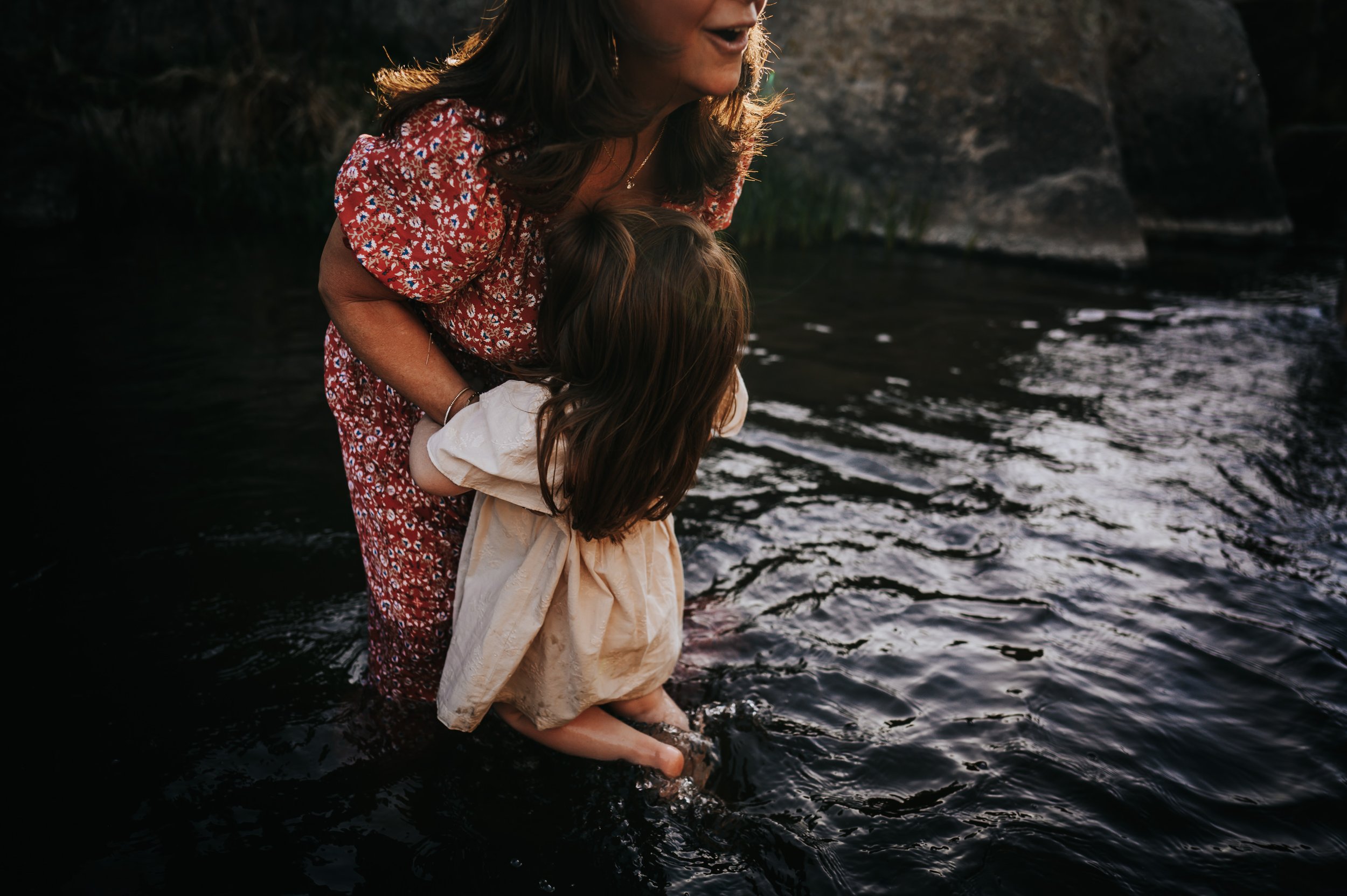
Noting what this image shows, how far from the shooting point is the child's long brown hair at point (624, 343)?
61.1 inches

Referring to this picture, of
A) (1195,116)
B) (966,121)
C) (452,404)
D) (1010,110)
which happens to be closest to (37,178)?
(452,404)

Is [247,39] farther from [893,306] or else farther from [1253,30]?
[1253,30]

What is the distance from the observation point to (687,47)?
4.82 feet

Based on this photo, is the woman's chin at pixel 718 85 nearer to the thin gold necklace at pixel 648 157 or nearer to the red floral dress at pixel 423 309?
the thin gold necklace at pixel 648 157

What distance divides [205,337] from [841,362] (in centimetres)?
354

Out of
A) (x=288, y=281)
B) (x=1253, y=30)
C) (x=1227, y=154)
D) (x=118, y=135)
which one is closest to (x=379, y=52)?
(x=118, y=135)

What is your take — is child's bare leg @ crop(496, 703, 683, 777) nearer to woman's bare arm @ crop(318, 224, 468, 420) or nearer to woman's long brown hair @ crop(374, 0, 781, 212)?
woman's bare arm @ crop(318, 224, 468, 420)

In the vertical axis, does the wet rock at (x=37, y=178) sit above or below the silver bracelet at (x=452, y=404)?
above

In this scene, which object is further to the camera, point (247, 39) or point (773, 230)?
point (247, 39)

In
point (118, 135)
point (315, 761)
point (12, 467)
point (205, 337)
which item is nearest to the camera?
point (315, 761)

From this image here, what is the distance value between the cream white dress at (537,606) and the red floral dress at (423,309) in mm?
144

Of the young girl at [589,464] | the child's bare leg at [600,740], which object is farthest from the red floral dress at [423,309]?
the child's bare leg at [600,740]

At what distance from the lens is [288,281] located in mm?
6062

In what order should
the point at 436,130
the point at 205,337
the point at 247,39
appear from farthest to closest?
the point at 247,39 → the point at 205,337 → the point at 436,130
